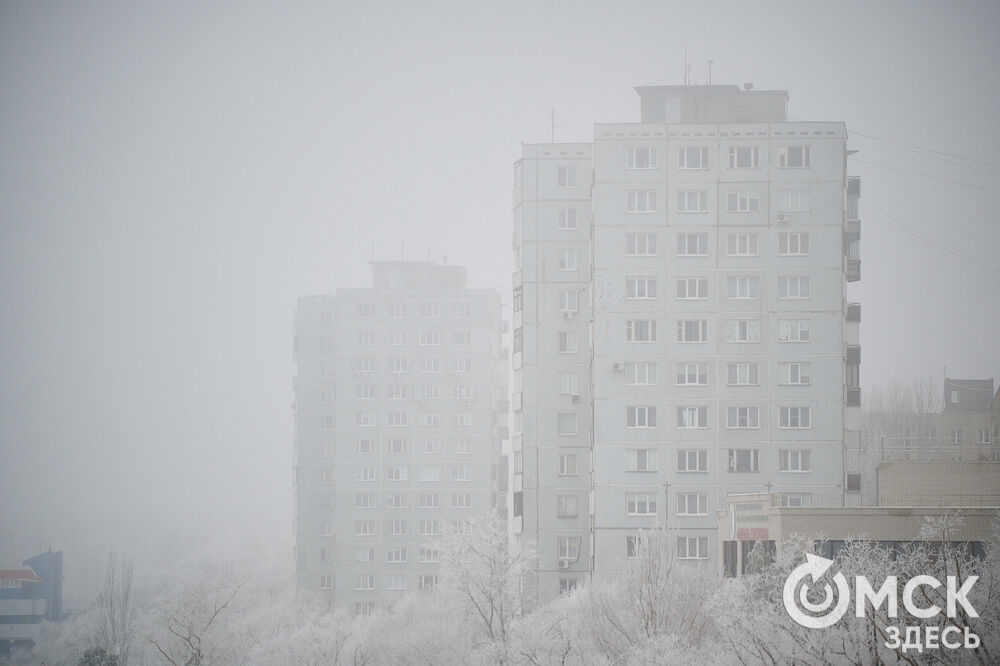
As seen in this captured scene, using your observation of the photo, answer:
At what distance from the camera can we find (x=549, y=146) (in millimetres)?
92562

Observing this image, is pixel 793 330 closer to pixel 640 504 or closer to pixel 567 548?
pixel 640 504

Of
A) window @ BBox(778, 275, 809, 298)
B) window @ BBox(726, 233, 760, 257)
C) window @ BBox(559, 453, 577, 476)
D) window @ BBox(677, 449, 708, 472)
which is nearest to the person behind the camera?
window @ BBox(677, 449, 708, 472)

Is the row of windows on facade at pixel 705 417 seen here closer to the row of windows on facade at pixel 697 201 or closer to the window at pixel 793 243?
the window at pixel 793 243

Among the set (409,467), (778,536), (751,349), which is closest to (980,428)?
(409,467)

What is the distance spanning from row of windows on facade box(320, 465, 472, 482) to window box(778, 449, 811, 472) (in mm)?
59477

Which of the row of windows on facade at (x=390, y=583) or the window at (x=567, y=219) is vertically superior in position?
the window at (x=567, y=219)

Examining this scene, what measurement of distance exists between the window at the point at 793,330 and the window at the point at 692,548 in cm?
1233

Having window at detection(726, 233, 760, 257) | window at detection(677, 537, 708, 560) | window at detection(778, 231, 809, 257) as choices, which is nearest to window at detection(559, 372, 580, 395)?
window at detection(726, 233, 760, 257)

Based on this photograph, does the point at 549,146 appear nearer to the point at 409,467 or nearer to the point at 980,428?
the point at 409,467

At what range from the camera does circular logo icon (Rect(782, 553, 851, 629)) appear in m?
45.4

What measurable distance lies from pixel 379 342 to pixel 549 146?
48.9 m

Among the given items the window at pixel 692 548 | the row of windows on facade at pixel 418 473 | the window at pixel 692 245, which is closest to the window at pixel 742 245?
the window at pixel 692 245

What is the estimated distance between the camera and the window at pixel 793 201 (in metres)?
82.8

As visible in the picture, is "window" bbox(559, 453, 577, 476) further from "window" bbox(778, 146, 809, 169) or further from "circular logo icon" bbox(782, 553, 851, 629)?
"circular logo icon" bbox(782, 553, 851, 629)
